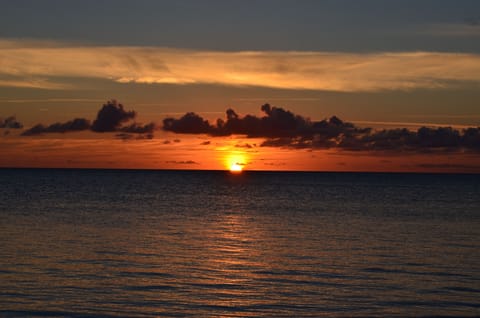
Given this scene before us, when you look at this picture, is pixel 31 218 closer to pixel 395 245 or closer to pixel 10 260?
pixel 10 260

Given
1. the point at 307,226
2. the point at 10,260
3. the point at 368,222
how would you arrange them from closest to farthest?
the point at 10,260 < the point at 307,226 < the point at 368,222

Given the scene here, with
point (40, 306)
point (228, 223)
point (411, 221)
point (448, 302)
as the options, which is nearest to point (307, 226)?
point (228, 223)

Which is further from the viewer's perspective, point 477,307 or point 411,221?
point 411,221

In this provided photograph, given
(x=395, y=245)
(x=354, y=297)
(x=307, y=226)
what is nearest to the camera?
(x=354, y=297)

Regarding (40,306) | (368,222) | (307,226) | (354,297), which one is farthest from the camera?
(368,222)

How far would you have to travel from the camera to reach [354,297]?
82.3 ft

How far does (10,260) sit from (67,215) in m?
27.2

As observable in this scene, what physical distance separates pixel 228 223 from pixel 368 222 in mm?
11964

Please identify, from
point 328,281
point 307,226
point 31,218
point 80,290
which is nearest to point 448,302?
point 328,281

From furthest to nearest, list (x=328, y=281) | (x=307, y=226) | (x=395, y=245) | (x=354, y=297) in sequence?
(x=307, y=226) < (x=395, y=245) < (x=328, y=281) < (x=354, y=297)

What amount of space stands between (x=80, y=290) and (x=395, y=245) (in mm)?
21025

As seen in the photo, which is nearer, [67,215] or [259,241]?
[259,241]

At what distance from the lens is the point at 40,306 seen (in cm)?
2298

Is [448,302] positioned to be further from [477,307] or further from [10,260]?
[10,260]
